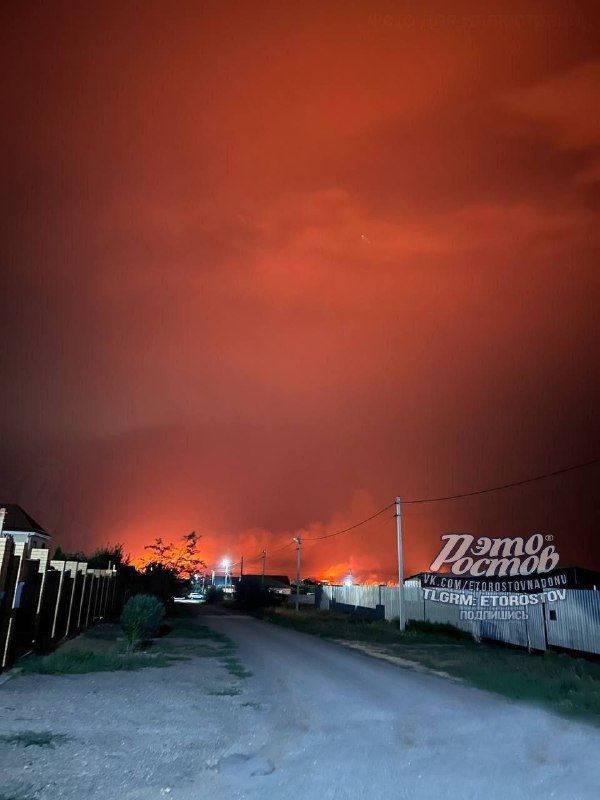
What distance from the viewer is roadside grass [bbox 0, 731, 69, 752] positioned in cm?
711

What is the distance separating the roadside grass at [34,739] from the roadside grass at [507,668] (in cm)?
→ 777

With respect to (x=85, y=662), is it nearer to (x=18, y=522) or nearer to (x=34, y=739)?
(x=34, y=739)

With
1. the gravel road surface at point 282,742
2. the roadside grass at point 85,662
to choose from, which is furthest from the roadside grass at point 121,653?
the gravel road surface at point 282,742

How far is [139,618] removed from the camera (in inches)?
693

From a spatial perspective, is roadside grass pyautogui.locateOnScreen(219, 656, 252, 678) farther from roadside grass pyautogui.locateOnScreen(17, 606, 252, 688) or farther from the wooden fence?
Answer: the wooden fence

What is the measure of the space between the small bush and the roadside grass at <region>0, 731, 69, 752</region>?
→ 9.70m

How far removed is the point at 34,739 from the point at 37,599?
27.0 feet

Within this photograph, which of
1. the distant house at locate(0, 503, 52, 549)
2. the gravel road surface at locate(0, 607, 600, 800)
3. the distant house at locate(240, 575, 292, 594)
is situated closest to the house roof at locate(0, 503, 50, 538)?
the distant house at locate(0, 503, 52, 549)

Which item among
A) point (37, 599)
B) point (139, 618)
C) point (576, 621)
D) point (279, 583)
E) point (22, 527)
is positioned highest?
point (22, 527)

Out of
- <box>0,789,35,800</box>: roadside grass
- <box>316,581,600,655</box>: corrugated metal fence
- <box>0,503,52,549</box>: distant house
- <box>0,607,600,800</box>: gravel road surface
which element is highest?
<box>0,503,52,549</box>: distant house

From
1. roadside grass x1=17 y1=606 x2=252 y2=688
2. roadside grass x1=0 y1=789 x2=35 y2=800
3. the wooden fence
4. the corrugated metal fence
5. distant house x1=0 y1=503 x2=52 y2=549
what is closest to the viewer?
roadside grass x1=0 y1=789 x2=35 y2=800

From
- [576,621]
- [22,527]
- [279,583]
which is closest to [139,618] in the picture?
[576,621]

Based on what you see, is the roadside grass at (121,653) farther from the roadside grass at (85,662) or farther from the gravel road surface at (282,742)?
the gravel road surface at (282,742)

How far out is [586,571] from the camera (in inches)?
1853
